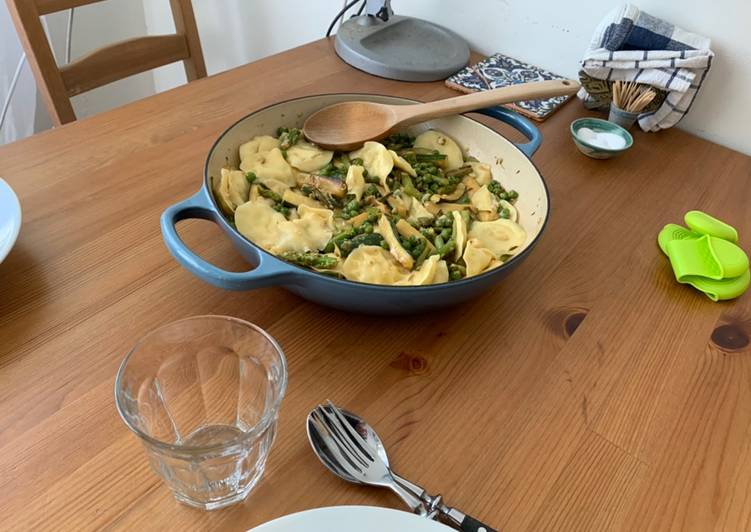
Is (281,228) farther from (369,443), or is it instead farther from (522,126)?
(522,126)

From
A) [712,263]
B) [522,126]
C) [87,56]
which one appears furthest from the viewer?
[87,56]

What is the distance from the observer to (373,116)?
839mm

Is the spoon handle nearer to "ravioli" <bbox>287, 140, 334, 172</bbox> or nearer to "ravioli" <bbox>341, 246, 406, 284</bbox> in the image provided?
"ravioli" <bbox>287, 140, 334, 172</bbox>

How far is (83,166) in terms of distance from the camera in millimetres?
829

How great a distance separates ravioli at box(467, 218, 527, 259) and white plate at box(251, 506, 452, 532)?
1.18 feet

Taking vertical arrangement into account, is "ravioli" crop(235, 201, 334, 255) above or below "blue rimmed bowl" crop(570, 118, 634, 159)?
above

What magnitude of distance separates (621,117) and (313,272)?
755 millimetres

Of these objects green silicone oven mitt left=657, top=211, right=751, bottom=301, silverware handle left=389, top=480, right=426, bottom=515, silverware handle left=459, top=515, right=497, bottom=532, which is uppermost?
silverware handle left=389, top=480, right=426, bottom=515

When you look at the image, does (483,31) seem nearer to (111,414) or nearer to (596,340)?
(596,340)

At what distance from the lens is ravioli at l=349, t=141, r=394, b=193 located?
2.60 feet

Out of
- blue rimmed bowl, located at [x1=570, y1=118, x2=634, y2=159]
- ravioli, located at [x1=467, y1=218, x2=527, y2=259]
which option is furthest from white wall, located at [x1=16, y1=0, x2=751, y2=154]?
ravioli, located at [x1=467, y1=218, x2=527, y2=259]

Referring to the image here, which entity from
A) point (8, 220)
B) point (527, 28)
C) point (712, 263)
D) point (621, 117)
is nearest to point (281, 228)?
point (8, 220)

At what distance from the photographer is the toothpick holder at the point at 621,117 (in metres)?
1.05

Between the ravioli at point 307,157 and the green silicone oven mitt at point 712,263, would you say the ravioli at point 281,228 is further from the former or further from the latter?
the green silicone oven mitt at point 712,263
